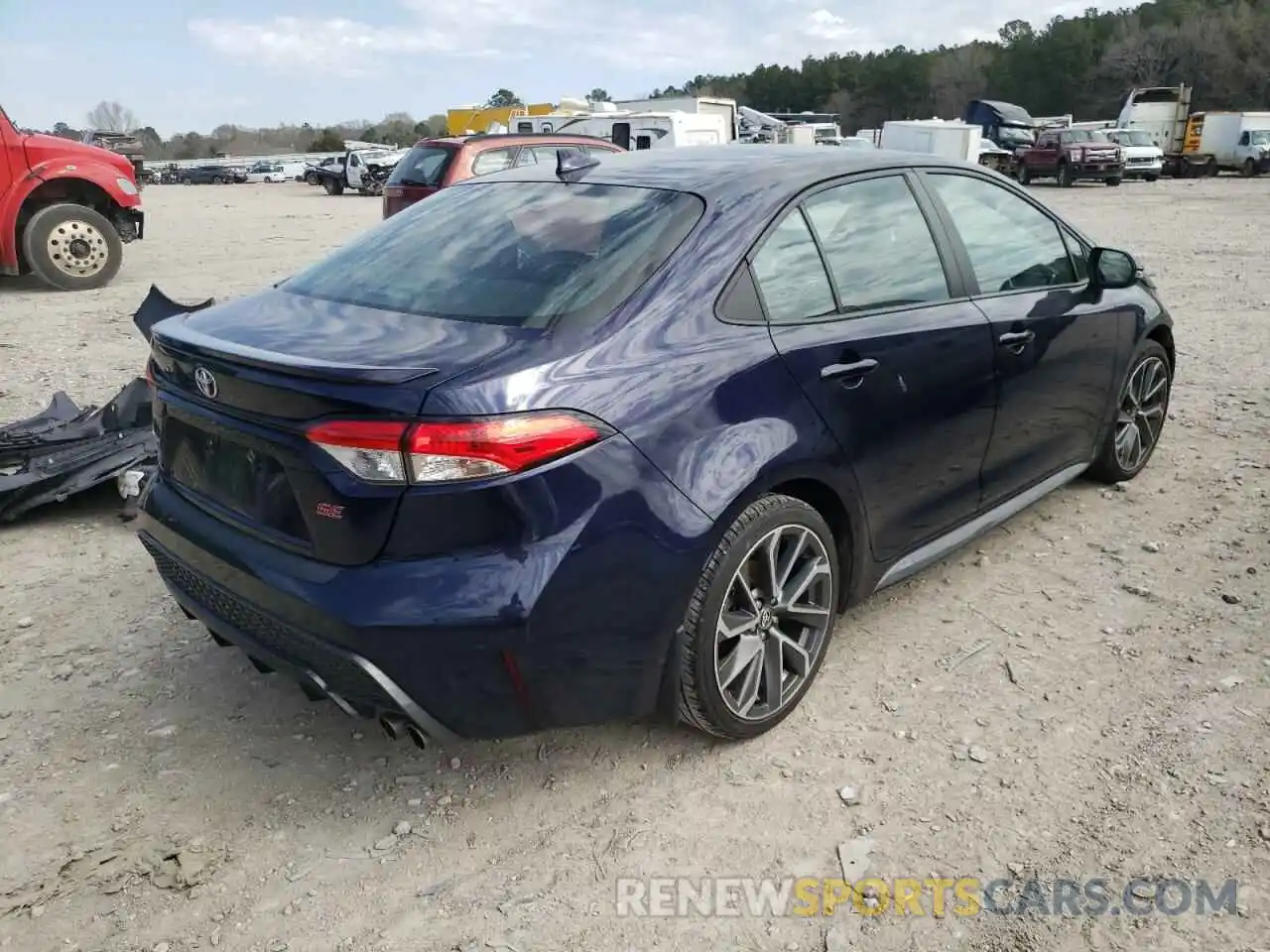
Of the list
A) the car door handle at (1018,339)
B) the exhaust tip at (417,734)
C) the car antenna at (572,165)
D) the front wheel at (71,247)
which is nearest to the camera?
the exhaust tip at (417,734)

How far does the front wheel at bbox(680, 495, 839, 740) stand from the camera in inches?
102

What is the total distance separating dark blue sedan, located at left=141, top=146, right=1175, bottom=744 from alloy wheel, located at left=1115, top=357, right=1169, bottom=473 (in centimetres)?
127

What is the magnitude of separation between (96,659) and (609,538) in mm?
2154

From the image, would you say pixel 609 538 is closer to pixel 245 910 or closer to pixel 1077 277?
pixel 245 910

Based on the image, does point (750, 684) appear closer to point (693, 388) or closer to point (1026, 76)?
point (693, 388)

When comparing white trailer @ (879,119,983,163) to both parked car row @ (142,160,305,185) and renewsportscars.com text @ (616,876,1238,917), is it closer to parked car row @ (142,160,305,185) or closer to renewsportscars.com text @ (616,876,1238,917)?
renewsportscars.com text @ (616,876,1238,917)

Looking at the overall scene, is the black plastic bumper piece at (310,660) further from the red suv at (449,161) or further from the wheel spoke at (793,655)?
the red suv at (449,161)

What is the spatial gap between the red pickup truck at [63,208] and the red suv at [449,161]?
3094mm

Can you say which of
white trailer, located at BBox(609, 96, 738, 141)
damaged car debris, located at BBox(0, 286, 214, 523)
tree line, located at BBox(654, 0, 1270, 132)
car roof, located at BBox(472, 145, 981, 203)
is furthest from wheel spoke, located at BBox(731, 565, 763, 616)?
tree line, located at BBox(654, 0, 1270, 132)

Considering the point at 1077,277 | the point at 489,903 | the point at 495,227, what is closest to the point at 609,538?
the point at 489,903

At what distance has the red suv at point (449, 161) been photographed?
10648 millimetres

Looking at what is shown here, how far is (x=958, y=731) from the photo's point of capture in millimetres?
2908

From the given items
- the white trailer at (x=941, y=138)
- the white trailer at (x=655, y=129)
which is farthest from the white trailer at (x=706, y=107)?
the white trailer at (x=941, y=138)

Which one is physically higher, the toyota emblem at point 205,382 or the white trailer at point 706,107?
the white trailer at point 706,107
